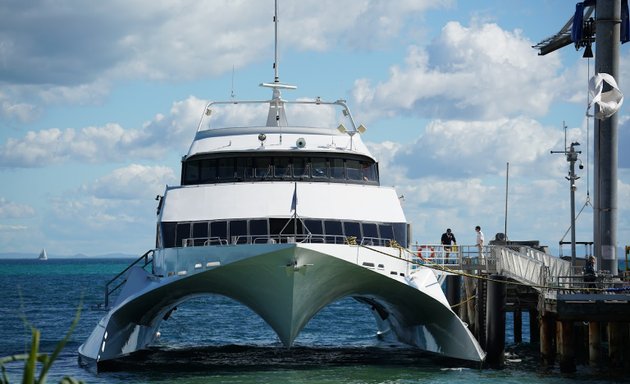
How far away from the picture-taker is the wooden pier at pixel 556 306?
910 inches

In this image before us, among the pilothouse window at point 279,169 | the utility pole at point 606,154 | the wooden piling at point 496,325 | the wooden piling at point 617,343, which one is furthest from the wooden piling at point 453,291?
the wooden piling at point 617,343

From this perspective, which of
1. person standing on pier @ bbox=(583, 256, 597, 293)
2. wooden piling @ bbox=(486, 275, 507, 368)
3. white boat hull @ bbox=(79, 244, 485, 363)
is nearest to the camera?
white boat hull @ bbox=(79, 244, 485, 363)

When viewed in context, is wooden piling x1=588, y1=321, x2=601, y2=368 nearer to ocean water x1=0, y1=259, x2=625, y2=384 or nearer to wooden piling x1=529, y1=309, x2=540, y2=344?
ocean water x1=0, y1=259, x2=625, y2=384

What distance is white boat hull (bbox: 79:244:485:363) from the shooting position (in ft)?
71.5

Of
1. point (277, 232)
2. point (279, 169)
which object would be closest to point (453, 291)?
point (279, 169)

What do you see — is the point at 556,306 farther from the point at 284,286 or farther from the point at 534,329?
the point at 534,329

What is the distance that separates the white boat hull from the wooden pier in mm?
966

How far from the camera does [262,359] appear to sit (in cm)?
2867

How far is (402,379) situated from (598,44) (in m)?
11.6

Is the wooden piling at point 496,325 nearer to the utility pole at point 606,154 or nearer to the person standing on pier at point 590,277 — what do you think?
the person standing on pier at point 590,277

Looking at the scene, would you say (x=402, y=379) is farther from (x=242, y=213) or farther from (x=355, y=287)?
(x=242, y=213)

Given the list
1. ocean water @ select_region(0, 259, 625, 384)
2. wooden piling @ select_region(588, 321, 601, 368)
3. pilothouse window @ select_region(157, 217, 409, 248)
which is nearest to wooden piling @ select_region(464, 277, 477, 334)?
ocean water @ select_region(0, 259, 625, 384)

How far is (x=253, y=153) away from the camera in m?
25.9

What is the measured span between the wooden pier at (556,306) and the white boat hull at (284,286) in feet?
3.17
